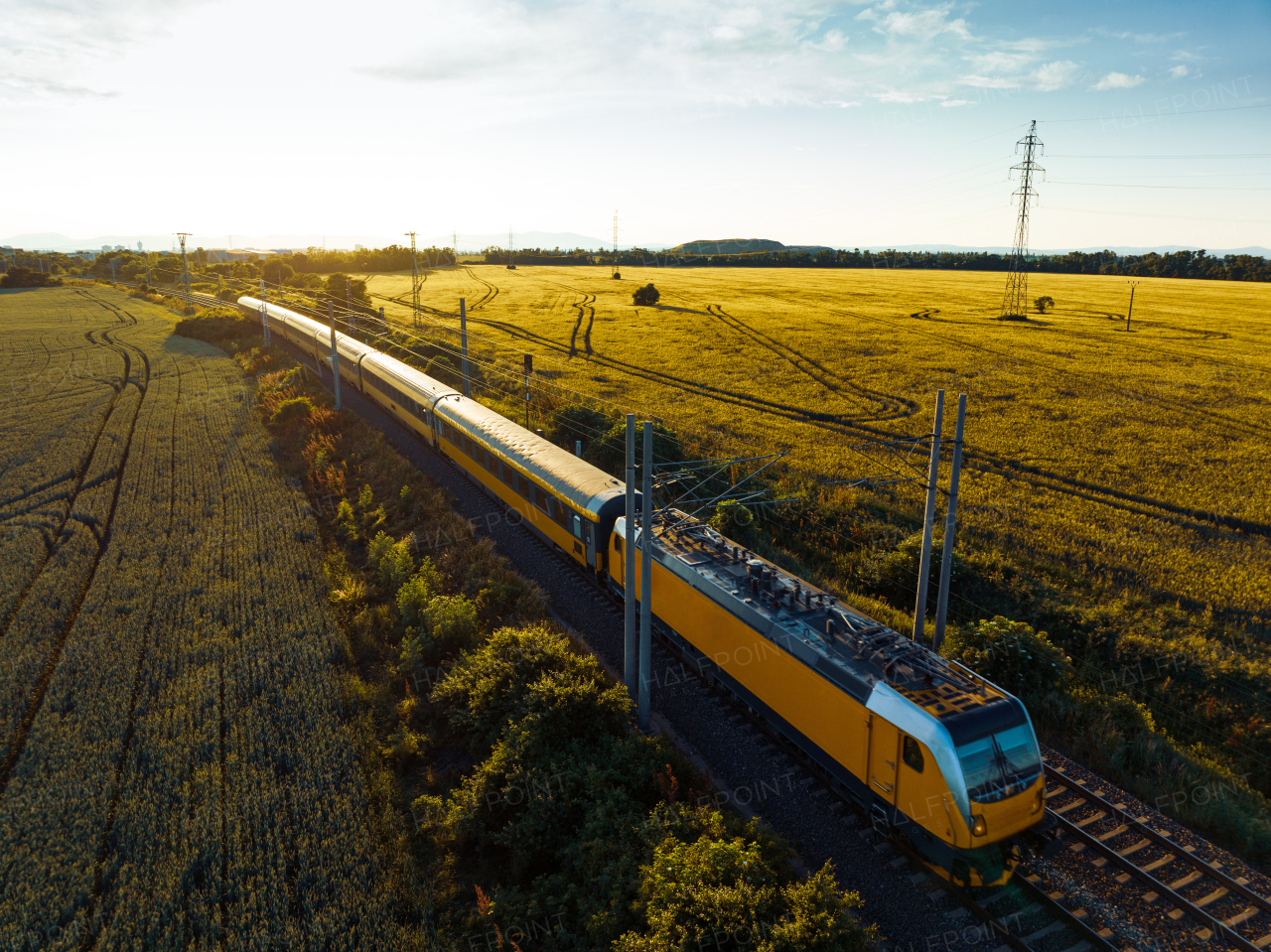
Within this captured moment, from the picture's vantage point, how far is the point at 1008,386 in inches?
1734

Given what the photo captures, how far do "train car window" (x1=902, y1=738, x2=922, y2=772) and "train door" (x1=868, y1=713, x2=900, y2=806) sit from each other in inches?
4.8

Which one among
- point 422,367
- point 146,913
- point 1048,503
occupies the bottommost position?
point 146,913

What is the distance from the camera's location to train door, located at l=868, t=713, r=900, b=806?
10.0 metres

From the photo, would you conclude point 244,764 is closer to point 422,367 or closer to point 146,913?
point 146,913

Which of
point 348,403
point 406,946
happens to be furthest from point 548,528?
point 348,403

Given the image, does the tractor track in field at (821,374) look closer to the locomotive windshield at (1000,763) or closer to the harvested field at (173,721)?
the locomotive windshield at (1000,763)

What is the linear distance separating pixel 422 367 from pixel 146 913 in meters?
40.7

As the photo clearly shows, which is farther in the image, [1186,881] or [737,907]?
[1186,881]

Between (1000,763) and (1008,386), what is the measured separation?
40.3 metres

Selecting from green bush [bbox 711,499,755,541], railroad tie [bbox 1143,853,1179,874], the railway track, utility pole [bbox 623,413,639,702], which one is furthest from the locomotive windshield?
green bush [bbox 711,499,755,541]

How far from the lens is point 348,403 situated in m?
40.5

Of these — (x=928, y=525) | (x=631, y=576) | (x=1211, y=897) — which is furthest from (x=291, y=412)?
(x=1211, y=897)

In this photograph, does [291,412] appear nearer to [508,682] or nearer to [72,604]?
[72,604]

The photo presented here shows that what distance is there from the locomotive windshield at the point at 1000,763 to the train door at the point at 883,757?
0.94 m
